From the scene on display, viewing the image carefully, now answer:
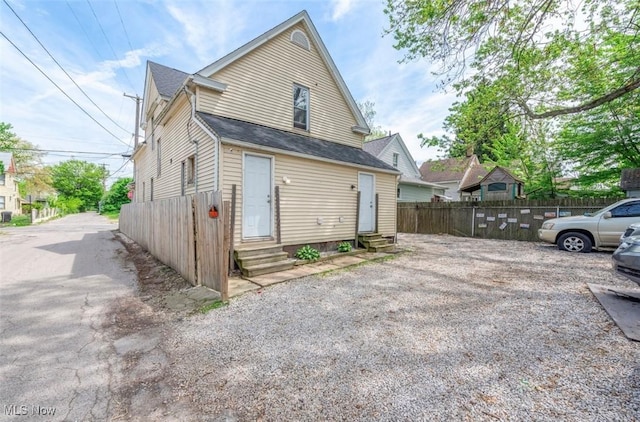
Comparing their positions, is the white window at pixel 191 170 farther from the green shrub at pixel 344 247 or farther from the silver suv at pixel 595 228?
the silver suv at pixel 595 228

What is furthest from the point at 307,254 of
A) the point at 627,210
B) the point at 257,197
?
the point at 627,210

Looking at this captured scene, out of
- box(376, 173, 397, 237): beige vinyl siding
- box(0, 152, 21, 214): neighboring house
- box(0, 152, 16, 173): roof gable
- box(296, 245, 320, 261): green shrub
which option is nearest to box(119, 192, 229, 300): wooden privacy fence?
box(296, 245, 320, 261): green shrub

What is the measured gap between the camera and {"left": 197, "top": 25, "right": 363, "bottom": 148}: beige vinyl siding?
25.1ft

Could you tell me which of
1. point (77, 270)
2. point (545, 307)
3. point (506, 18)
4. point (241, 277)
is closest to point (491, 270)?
point (545, 307)

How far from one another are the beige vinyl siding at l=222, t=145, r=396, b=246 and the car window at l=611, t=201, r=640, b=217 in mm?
7337

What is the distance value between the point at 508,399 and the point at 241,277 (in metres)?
4.75

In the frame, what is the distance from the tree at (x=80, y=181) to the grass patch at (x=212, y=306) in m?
58.6

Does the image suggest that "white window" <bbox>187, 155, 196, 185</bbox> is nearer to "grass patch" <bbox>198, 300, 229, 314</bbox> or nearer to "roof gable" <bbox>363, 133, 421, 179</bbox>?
"grass patch" <bbox>198, 300, 229, 314</bbox>

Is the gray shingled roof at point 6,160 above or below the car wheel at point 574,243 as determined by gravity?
above

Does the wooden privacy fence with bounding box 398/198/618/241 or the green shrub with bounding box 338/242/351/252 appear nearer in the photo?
the green shrub with bounding box 338/242/351/252

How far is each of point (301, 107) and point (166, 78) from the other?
279 inches

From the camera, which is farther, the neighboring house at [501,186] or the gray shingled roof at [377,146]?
the gray shingled roof at [377,146]

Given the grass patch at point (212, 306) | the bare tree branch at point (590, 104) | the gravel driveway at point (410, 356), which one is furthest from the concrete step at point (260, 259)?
the bare tree branch at point (590, 104)

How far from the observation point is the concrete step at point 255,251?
5918 millimetres
